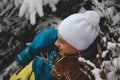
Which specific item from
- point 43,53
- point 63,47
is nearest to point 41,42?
point 43,53

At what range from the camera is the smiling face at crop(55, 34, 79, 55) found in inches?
86.3

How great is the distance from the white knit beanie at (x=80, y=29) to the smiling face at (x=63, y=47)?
0.02m

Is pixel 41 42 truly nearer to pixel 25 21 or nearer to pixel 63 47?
pixel 63 47

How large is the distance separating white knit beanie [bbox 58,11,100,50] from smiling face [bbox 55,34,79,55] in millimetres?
21

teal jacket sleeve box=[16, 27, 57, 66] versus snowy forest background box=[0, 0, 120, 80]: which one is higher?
teal jacket sleeve box=[16, 27, 57, 66]

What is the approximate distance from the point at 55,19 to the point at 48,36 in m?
1.04

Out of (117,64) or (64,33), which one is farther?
(64,33)

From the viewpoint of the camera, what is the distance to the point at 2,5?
3637 mm

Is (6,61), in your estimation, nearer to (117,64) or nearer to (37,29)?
(37,29)

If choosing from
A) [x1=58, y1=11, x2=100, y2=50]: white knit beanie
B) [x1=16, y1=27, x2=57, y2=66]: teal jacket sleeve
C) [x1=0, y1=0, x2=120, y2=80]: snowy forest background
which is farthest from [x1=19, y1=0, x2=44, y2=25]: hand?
[x1=58, y1=11, x2=100, y2=50]: white knit beanie

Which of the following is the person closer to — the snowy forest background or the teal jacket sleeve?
the teal jacket sleeve

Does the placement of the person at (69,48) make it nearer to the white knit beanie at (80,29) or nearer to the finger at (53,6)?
the white knit beanie at (80,29)

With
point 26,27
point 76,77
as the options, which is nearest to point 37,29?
point 26,27

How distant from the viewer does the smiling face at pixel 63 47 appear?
219 cm
